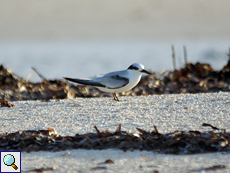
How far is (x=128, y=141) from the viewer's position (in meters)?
3.12

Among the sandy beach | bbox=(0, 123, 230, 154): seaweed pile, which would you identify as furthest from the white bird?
bbox=(0, 123, 230, 154): seaweed pile

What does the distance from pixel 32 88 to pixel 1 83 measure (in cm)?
66

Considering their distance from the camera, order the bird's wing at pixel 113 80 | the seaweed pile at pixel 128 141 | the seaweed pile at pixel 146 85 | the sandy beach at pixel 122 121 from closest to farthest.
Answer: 1. the sandy beach at pixel 122 121
2. the seaweed pile at pixel 128 141
3. the bird's wing at pixel 113 80
4. the seaweed pile at pixel 146 85

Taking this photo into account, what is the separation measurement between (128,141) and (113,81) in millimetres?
2288

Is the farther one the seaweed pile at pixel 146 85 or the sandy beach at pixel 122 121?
the seaweed pile at pixel 146 85

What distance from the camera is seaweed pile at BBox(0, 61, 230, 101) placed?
19.1 ft

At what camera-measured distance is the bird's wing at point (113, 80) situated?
5.32 meters

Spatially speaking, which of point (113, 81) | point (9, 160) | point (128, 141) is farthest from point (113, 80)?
point (9, 160)

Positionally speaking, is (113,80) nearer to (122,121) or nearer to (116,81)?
(116,81)

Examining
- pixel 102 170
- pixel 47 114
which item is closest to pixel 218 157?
pixel 102 170

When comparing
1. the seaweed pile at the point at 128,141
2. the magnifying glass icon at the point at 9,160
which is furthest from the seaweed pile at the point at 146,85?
the magnifying glass icon at the point at 9,160

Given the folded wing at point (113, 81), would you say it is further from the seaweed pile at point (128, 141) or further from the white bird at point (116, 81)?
the seaweed pile at point (128, 141)

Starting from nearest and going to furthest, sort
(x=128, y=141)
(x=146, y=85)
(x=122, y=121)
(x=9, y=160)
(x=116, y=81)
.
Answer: (x=9, y=160) → (x=128, y=141) → (x=122, y=121) → (x=116, y=81) → (x=146, y=85)

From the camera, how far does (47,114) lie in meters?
4.20
